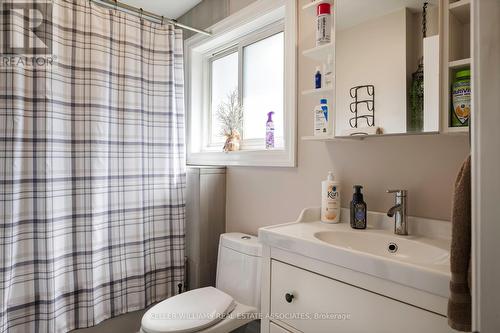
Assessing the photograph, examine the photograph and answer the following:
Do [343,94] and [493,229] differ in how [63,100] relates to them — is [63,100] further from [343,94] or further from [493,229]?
[493,229]

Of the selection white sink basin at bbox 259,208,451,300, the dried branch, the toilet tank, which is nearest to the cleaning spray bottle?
white sink basin at bbox 259,208,451,300

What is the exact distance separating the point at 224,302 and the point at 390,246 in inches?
30.9

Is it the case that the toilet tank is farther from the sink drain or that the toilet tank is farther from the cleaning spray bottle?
the sink drain

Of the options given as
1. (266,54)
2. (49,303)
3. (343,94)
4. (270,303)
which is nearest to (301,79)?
(343,94)

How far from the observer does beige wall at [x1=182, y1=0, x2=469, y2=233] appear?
1065 millimetres

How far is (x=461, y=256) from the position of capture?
1.96 feet

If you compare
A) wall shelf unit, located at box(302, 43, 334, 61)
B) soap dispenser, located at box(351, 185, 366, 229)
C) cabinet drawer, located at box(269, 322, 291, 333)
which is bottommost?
cabinet drawer, located at box(269, 322, 291, 333)

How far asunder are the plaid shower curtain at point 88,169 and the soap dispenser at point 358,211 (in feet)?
3.71

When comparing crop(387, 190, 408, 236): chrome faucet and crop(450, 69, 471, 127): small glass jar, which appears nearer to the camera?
crop(450, 69, 471, 127): small glass jar

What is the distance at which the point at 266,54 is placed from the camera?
1.96m

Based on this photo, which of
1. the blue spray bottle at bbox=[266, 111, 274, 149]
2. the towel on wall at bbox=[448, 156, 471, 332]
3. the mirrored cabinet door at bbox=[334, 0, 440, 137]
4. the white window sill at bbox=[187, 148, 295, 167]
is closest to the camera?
the towel on wall at bbox=[448, 156, 471, 332]

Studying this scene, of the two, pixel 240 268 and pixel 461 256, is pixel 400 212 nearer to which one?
pixel 461 256

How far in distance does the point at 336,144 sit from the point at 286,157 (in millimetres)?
299

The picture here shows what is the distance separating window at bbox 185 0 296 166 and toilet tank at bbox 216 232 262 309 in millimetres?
458
